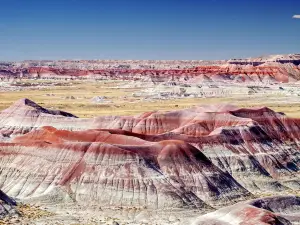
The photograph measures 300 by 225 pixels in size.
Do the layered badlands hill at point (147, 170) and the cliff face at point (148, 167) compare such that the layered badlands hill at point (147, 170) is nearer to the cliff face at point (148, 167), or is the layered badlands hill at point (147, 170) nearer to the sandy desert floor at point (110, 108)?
the cliff face at point (148, 167)

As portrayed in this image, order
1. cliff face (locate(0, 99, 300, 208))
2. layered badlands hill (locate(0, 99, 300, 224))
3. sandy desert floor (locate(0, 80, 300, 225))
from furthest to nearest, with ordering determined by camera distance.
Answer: cliff face (locate(0, 99, 300, 208)) → layered badlands hill (locate(0, 99, 300, 224)) → sandy desert floor (locate(0, 80, 300, 225))

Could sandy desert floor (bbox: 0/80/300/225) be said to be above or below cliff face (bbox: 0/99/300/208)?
below

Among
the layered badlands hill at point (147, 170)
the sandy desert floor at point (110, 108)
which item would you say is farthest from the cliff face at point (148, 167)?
the sandy desert floor at point (110, 108)

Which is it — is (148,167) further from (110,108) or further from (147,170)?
(110,108)

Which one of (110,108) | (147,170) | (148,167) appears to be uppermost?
(148,167)

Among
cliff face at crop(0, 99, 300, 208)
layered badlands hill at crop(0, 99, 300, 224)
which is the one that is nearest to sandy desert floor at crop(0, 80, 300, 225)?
layered badlands hill at crop(0, 99, 300, 224)

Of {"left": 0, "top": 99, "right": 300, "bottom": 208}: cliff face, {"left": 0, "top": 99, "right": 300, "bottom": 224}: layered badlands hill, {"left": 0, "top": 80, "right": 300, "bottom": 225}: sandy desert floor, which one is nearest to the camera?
{"left": 0, "top": 80, "right": 300, "bottom": 225}: sandy desert floor

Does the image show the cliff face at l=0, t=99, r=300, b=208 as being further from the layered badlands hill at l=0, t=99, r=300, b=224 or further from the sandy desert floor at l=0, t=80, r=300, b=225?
the sandy desert floor at l=0, t=80, r=300, b=225

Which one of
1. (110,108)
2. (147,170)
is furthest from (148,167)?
(110,108)
